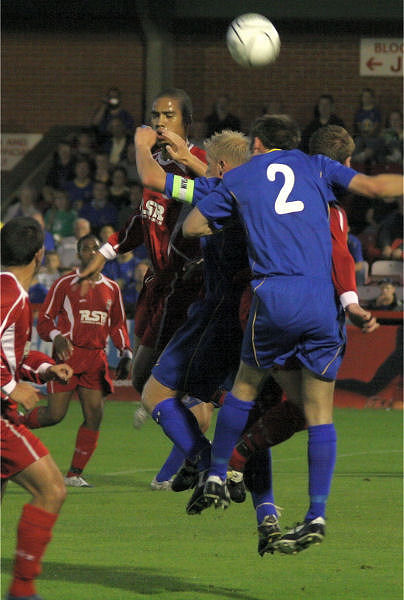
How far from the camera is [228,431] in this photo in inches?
239

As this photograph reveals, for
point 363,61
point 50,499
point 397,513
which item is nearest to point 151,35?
point 363,61

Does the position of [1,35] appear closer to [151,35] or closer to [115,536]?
[151,35]

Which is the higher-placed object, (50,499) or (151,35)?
(151,35)

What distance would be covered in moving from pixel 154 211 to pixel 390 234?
10.7 meters

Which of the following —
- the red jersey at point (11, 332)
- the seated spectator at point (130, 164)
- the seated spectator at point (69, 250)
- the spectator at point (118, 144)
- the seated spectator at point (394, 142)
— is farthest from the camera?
the spectator at point (118, 144)

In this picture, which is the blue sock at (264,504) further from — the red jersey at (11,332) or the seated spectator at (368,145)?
the seated spectator at (368,145)

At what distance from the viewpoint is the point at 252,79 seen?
24016mm

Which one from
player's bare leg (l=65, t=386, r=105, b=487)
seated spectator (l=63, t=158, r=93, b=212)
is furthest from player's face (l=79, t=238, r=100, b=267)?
seated spectator (l=63, t=158, r=93, b=212)

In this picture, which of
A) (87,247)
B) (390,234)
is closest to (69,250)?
(390,234)

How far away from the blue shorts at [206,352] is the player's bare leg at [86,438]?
3.63 metres

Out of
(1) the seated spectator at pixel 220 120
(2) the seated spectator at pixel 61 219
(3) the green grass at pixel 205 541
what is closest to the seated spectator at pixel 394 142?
(1) the seated spectator at pixel 220 120

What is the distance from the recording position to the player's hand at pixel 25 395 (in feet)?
17.8

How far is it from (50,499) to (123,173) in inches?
553

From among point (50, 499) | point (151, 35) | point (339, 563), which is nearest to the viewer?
point (50, 499)
